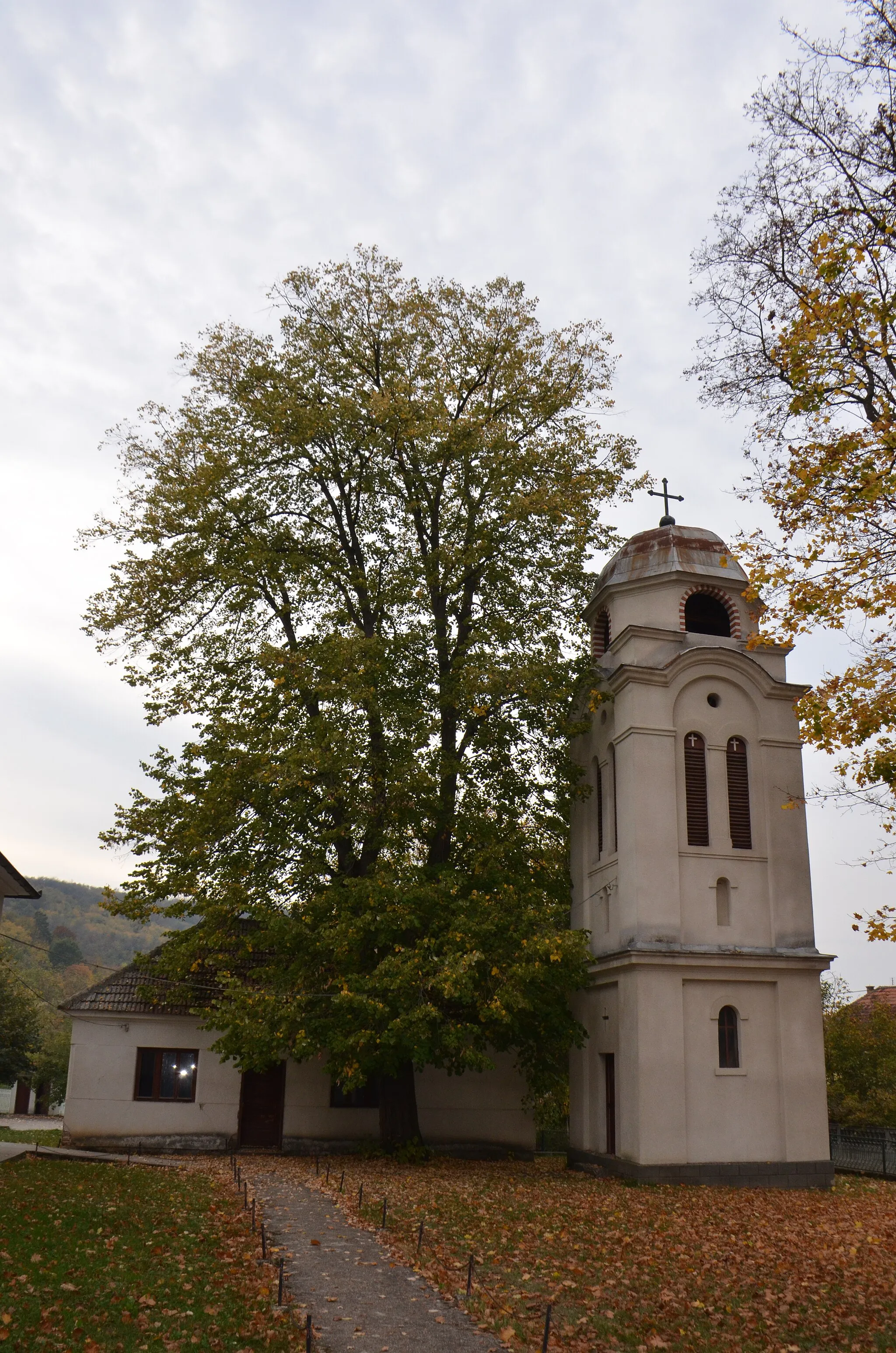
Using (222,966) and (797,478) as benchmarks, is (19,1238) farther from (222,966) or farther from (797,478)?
(797,478)

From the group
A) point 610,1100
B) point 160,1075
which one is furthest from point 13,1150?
point 610,1100

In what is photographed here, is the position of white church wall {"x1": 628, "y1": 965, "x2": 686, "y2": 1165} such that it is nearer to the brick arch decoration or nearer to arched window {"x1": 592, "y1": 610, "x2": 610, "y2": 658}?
the brick arch decoration

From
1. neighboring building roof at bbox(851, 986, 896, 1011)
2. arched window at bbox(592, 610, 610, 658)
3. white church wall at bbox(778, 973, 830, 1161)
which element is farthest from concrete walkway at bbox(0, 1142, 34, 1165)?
neighboring building roof at bbox(851, 986, 896, 1011)

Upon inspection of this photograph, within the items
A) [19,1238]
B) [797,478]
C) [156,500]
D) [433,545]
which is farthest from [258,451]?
[19,1238]

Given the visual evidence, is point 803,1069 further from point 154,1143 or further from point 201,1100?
point 154,1143

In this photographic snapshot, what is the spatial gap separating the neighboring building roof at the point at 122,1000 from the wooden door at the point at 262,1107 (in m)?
2.26

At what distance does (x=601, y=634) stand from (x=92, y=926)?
5413 inches

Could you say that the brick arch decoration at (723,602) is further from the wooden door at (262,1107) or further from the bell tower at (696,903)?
the wooden door at (262,1107)

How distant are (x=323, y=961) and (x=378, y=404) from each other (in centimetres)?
1092

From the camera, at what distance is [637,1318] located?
9039 mm

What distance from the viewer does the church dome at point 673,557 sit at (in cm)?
2188

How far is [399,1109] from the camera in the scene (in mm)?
21500

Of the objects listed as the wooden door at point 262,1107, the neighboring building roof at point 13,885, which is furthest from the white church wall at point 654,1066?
the neighboring building roof at point 13,885

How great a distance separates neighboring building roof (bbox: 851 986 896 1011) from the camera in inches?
1305
